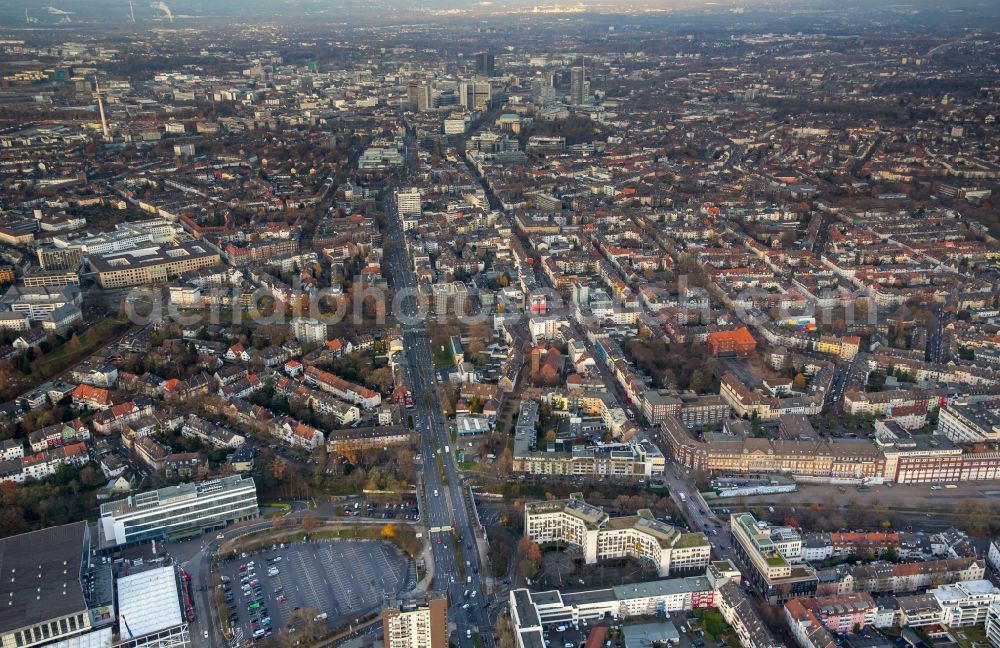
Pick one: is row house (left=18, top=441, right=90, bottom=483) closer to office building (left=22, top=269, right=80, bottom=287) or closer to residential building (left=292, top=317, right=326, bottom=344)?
residential building (left=292, top=317, right=326, bottom=344)

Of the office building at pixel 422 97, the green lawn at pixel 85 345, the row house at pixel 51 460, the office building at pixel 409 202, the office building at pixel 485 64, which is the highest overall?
the office building at pixel 485 64

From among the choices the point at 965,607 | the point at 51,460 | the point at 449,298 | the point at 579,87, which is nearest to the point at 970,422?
the point at 965,607

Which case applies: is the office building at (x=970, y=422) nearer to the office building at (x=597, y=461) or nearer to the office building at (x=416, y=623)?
the office building at (x=597, y=461)

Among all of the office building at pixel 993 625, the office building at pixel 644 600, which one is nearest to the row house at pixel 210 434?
the office building at pixel 644 600

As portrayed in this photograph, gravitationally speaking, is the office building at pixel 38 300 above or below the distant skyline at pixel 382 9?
below

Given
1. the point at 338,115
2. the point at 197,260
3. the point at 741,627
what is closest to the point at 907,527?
the point at 741,627

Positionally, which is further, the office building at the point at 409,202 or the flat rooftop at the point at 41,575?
the office building at the point at 409,202

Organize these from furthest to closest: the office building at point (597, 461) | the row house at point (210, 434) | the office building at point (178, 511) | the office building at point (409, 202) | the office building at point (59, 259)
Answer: the office building at point (409, 202) < the office building at point (59, 259) < the row house at point (210, 434) < the office building at point (597, 461) < the office building at point (178, 511)

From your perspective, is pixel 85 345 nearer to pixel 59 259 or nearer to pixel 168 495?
pixel 59 259
